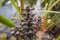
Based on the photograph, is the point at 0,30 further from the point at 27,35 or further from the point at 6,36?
the point at 27,35

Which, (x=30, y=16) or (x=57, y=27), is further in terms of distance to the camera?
(x=57, y=27)

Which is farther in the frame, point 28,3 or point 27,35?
point 28,3

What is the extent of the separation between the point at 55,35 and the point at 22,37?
186 mm

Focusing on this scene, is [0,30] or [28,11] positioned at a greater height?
[28,11]

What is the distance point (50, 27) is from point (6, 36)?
0.23m

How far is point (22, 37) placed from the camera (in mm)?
641

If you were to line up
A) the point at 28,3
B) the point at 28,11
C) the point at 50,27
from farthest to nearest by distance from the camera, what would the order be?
the point at 28,3 < the point at 50,27 < the point at 28,11

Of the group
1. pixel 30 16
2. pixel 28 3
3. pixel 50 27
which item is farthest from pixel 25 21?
pixel 28 3

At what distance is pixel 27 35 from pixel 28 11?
0.11 metres

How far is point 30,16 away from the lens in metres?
0.64

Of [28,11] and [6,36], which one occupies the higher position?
[28,11]

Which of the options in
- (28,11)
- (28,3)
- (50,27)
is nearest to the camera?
(28,11)

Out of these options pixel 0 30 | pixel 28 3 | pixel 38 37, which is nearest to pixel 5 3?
pixel 28 3

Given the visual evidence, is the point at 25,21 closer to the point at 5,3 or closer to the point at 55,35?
the point at 55,35
